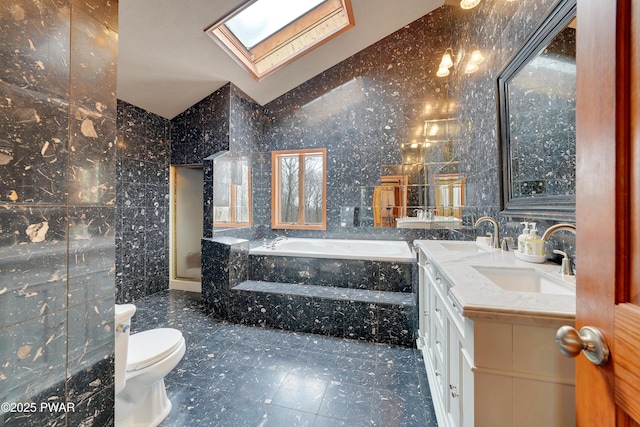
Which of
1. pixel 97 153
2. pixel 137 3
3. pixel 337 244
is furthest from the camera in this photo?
pixel 337 244

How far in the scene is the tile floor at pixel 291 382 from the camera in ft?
4.78

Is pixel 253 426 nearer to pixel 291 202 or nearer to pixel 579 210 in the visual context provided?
pixel 579 210

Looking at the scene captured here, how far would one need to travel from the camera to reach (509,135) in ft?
5.19

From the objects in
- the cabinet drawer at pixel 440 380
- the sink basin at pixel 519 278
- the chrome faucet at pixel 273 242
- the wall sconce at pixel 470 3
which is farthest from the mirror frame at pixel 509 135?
the chrome faucet at pixel 273 242

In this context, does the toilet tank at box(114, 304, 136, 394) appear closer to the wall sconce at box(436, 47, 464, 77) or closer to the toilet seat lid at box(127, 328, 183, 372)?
the toilet seat lid at box(127, 328, 183, 372)

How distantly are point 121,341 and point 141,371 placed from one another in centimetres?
24

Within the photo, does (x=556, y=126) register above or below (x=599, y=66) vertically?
above

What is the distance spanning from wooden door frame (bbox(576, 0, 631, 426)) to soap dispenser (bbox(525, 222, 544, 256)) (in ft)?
2.64

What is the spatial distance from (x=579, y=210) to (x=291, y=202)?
3.51 m

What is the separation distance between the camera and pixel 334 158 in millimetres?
3656

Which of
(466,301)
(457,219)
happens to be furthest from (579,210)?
(457,219)

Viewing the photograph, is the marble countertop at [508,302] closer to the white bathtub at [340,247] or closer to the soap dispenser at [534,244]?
the soap dispenser at [534,244]

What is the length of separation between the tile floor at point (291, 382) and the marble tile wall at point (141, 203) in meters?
0.89

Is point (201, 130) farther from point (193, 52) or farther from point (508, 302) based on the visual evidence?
point (508, 302)
